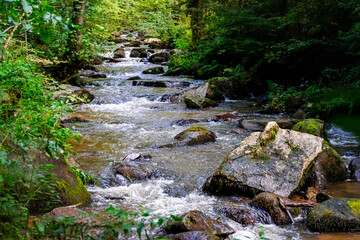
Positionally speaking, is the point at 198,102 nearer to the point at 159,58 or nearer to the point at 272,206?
the point at 272,206

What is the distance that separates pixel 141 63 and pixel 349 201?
68.4 ft

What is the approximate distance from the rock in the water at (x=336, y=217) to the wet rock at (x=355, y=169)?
1647mm

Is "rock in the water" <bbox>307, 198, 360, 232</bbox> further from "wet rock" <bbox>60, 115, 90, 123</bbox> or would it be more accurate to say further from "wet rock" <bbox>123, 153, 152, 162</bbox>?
"wet rock" <bbox>60, 115, 90, 123</bbox>

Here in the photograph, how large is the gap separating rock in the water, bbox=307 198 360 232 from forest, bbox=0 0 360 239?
0.06 feet

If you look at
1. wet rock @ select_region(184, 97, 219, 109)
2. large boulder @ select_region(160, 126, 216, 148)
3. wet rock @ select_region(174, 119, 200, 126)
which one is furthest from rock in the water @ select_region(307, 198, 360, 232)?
wet rock @ select_region(184, 97, 219, 109)

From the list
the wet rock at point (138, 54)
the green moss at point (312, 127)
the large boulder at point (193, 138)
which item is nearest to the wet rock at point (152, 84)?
the large boulder at point (193, 138)

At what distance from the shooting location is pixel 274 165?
5.70 meters

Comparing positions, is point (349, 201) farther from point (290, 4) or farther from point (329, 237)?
point (290, 4)

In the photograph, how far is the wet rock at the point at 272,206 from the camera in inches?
180

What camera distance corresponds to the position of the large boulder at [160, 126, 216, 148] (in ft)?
26.2

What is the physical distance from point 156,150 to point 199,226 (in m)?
3.81

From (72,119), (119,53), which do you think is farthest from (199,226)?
(119,53)

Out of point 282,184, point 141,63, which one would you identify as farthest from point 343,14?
point 141,63

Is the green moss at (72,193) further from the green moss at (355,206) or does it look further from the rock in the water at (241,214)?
the green moss at (355,206)
